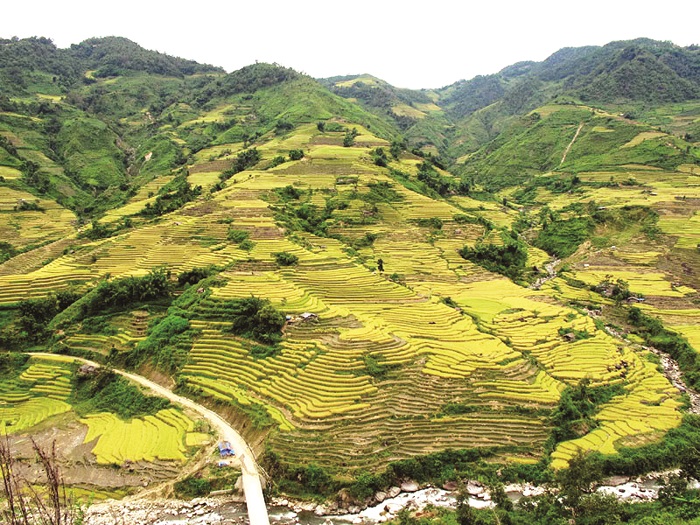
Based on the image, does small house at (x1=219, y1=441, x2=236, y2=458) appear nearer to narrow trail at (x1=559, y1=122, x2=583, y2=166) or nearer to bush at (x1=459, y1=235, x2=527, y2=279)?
bush at (x1=459, y1=235, x2=527, y2=279)

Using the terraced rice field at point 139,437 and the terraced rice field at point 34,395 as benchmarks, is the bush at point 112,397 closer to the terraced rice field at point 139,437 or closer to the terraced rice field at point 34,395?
the terraced rice field at point 139,437

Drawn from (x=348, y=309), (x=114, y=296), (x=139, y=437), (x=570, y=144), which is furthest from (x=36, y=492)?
(x=570, y=144)

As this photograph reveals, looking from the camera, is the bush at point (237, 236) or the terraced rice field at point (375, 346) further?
the bush at point (237, 236)

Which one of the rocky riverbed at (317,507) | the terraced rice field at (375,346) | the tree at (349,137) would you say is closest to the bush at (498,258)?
the terraced rice field at (375,346)

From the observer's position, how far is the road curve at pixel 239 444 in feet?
57.6

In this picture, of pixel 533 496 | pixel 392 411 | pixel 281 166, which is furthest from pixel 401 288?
pixel 281 166

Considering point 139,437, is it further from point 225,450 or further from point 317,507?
point 317,507

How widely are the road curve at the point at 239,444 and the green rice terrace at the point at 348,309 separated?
0.61 m

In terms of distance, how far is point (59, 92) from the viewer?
112m

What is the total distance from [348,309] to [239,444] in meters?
12.6

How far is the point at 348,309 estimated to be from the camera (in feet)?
103

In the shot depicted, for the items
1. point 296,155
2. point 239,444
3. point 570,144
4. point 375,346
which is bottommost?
point 239,444

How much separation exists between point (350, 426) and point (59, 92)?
433ft

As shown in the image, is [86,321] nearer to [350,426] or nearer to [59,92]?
[350,426]
